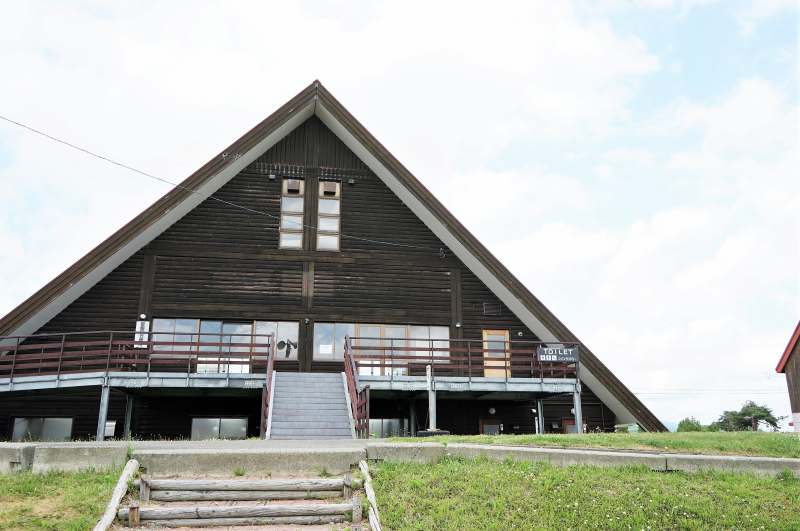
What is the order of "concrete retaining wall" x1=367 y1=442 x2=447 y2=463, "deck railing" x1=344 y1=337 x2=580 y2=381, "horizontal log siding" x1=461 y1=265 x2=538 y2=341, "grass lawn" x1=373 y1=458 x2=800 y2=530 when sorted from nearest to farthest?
"grass lawn" x1=373 y1=458 x2=800 y2=530, "concrete retaining wall" x1=367 y1=442 x2=447 y2=463, "deck railing" x1=344 y1=337 x2=580 y2=381, "horizontal log siding" x1=461 y1=265 x2=538 y2=341

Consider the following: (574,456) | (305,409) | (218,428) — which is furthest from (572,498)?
(218,428)

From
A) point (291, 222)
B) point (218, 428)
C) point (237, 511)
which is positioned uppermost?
point (291, 222)

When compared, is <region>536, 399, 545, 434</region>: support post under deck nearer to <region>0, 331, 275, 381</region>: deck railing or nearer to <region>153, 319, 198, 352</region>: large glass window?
<region>0, 331, 275, 381</region>: deck railing

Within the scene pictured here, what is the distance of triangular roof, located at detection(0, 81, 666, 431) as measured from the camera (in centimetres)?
1956

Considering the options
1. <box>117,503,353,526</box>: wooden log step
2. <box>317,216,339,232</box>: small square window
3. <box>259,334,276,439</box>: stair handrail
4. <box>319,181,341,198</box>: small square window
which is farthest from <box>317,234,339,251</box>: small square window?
<box>117,503,353,526</box>: wooden log step

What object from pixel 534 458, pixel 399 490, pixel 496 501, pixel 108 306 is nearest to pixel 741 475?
pixel 534 458

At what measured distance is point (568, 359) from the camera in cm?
1988

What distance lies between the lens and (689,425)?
62.8 ft

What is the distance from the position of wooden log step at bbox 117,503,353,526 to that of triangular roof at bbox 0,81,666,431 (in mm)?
12429

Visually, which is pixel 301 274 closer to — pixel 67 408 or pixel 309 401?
pixel 309 401

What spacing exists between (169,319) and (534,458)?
13634 millimetres

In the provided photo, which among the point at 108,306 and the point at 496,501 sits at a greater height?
the point at 108,306

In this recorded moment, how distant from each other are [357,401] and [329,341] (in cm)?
600

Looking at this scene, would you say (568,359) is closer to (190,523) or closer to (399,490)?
(399,490)
